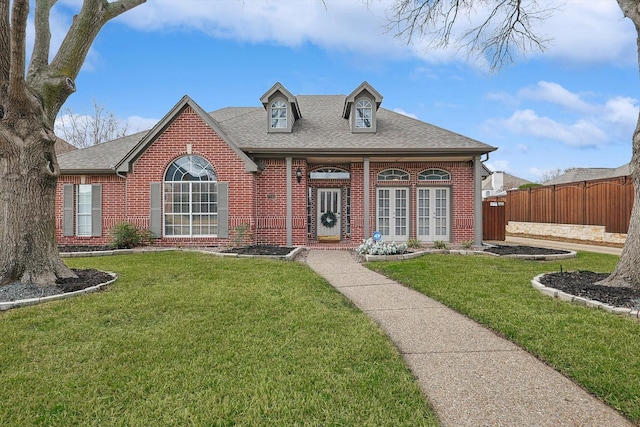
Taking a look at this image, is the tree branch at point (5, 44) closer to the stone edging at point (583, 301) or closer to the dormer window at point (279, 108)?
the dormer window at point (279, 108)

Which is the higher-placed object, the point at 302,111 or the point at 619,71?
the point at 619,71

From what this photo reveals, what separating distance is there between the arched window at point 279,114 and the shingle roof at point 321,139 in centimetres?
48

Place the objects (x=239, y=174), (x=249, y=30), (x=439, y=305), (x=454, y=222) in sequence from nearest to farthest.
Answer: (x=439, y=305)
(x=249, y=30)
(x=239, y=174)
(x=454, y=222)

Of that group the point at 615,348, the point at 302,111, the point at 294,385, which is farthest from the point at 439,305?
the point at 302,111

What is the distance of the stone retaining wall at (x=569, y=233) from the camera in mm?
13736

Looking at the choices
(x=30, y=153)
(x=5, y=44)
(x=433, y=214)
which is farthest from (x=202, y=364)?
(x=433, y=214)

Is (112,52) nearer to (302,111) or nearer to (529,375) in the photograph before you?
(302,111)

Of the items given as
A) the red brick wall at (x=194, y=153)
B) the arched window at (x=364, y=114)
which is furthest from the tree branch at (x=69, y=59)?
the arched window at (x=364, y=114)

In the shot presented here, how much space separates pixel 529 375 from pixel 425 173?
11.2 metres

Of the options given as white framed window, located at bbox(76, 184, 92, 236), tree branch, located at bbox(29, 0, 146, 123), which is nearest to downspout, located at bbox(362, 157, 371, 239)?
tree branch, located at bbox(29, 0, 146, 123)

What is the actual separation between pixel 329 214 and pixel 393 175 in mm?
3005

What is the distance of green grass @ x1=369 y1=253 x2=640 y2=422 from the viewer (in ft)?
9.70

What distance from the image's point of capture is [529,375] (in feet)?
10.1

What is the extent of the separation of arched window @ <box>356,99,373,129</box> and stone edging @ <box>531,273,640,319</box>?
935 cm
